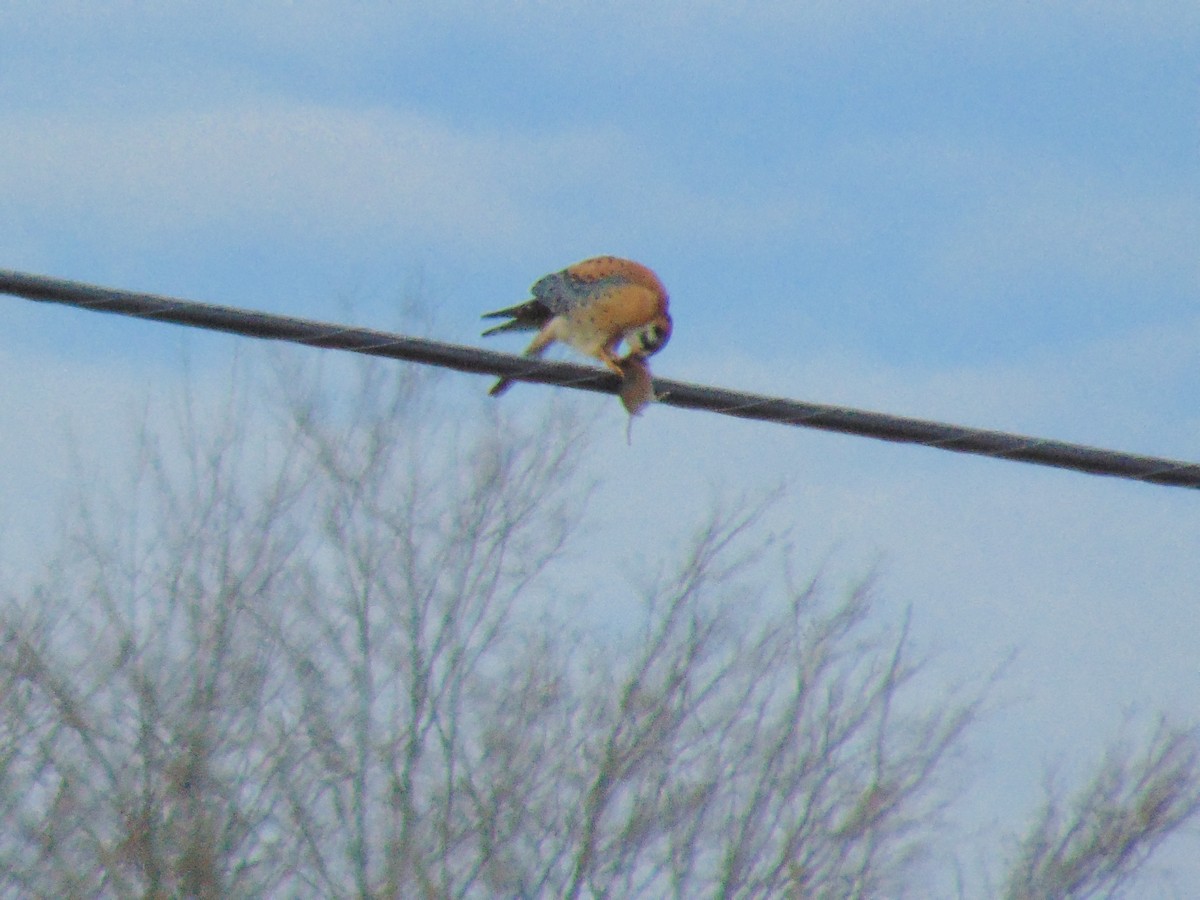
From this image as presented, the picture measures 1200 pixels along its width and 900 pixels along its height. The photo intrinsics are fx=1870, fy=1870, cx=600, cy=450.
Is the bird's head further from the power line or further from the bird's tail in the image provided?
the power line

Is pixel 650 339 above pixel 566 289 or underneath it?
underneath

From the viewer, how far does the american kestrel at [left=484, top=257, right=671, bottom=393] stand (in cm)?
713

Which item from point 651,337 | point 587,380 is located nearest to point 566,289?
point 651,337

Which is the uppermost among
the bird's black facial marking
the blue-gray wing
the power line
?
the blue-gray wing

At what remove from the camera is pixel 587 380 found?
450cm

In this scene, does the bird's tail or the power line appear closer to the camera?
the power line

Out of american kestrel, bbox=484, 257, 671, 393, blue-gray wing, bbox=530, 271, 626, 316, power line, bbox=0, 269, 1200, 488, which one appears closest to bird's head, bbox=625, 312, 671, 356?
american kestrel, bbox=484, 257, 671, 393

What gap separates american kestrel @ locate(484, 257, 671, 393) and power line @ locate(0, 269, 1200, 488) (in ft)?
7.56

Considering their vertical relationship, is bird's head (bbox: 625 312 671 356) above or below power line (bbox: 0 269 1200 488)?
above

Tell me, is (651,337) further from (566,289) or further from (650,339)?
(566,289)

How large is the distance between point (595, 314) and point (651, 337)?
0.78 ft

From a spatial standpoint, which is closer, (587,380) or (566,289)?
(587,380)

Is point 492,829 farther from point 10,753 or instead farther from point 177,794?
point 10,753

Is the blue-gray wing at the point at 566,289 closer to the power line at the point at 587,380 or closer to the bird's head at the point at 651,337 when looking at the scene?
the bird's head at the point at 651,337
